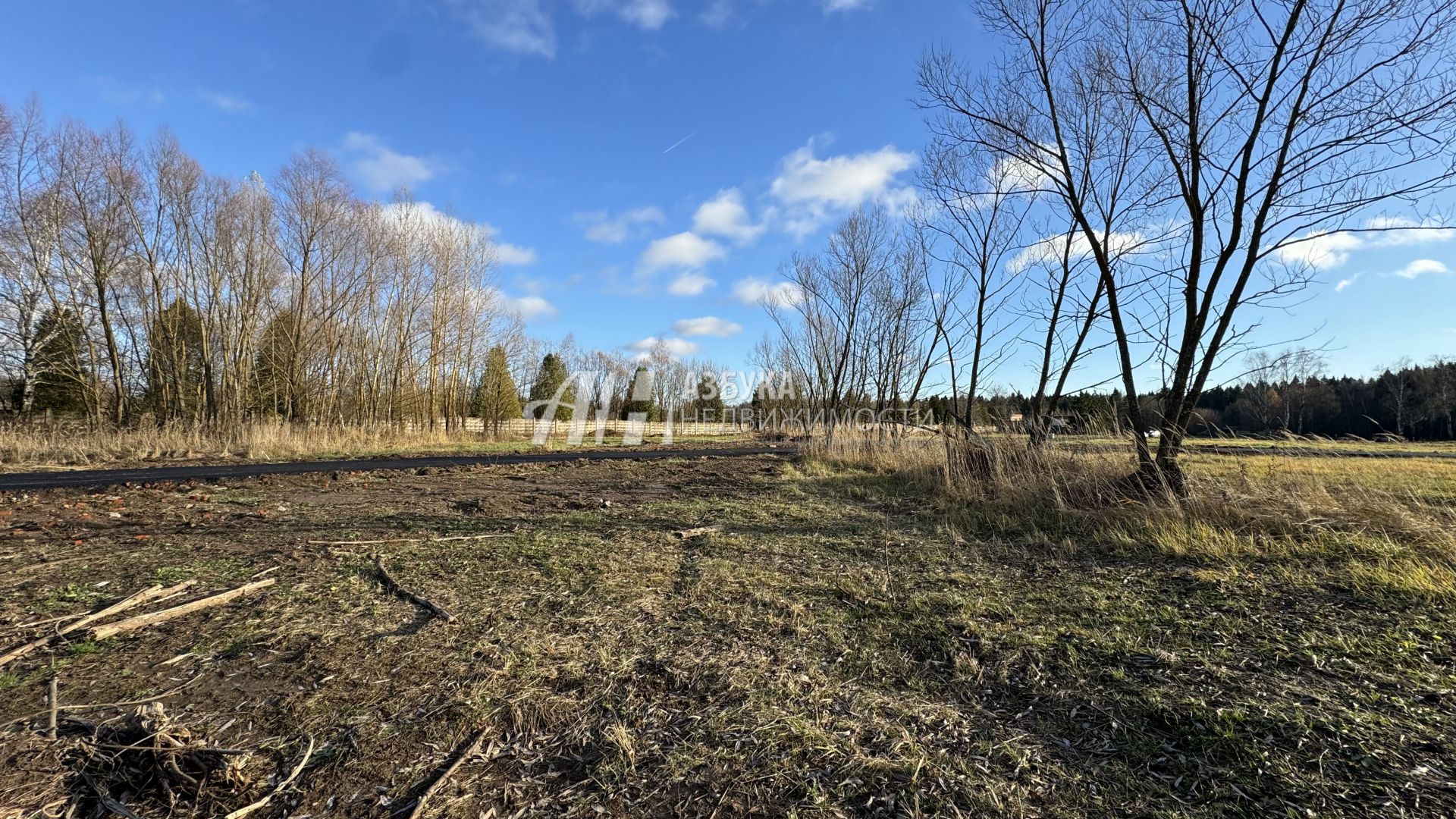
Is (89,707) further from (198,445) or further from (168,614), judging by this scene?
(198,445)

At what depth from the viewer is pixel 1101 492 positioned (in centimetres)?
579

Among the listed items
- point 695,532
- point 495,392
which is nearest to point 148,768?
point 695,532

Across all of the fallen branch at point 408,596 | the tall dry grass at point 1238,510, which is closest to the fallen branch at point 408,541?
the fallen branch at point 408,596

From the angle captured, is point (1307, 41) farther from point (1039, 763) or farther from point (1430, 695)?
point (1039, 763)

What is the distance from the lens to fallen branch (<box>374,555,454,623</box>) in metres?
3.06

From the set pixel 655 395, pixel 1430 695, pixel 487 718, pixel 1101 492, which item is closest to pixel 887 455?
pixel 1101 492

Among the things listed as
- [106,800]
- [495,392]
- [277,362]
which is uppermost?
[277,362]

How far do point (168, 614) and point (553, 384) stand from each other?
134 feet

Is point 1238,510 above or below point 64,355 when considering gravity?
below

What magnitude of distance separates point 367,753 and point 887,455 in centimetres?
1042

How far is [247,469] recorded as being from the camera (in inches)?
427

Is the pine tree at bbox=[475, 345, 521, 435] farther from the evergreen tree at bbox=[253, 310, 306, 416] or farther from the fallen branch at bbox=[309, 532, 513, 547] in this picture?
the fallen branch at bbox=[309, 532, 513, 547]

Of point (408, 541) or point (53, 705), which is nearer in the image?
point (53, 705)

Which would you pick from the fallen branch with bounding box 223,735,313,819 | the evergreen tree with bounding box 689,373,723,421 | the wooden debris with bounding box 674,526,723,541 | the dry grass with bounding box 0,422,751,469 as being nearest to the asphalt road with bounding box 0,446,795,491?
the dry grass with bounding box 0,422,751,469
